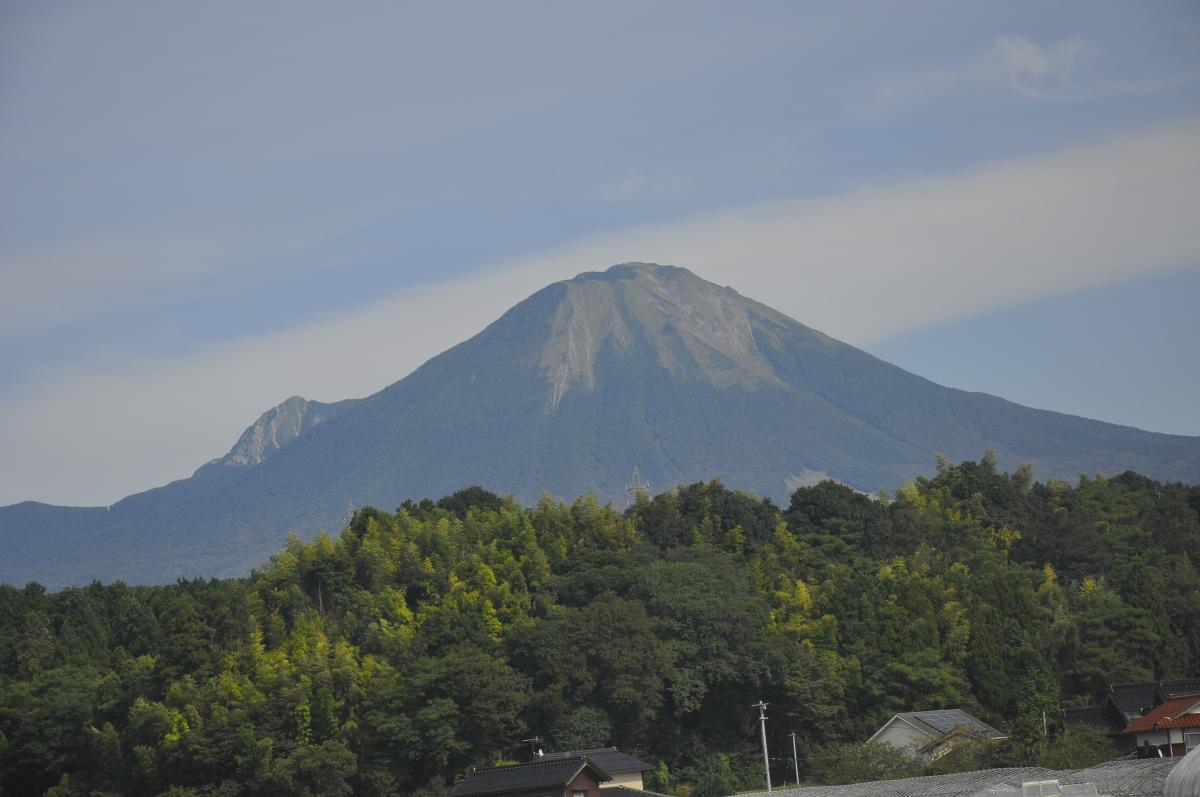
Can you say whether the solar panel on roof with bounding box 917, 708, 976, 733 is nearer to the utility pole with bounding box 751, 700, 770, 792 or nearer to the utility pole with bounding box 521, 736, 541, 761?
the utility pole with bounding box 751, 700, 770, 792

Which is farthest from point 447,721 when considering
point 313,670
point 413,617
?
point 413,617

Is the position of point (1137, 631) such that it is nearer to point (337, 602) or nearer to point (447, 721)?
point (447, 721)

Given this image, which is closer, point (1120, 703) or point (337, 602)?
point (1120, 703)

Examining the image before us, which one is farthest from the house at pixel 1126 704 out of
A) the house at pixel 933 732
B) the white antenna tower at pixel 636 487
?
the white antenna tower at pixel 636 487

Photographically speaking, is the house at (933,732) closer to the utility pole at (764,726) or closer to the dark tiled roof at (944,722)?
the dark tiled roof at (944,722)

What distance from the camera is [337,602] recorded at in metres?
48.2

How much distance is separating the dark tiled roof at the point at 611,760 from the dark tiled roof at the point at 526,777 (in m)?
1.58

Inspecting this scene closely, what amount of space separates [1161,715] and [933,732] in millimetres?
5343

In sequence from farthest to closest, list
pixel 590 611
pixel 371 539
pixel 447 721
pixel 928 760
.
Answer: pixel 371 539 < pixel 590 611 < pixel 447 721 < pixel 928 760

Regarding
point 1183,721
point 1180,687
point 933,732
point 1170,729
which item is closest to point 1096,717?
point 1180,687

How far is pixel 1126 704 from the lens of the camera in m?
38.7

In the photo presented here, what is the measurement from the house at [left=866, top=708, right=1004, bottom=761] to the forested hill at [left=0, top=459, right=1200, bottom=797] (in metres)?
1.40

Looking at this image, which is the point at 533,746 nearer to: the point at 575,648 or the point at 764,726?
the point at 575,648

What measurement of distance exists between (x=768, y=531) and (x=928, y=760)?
55.2 ft
